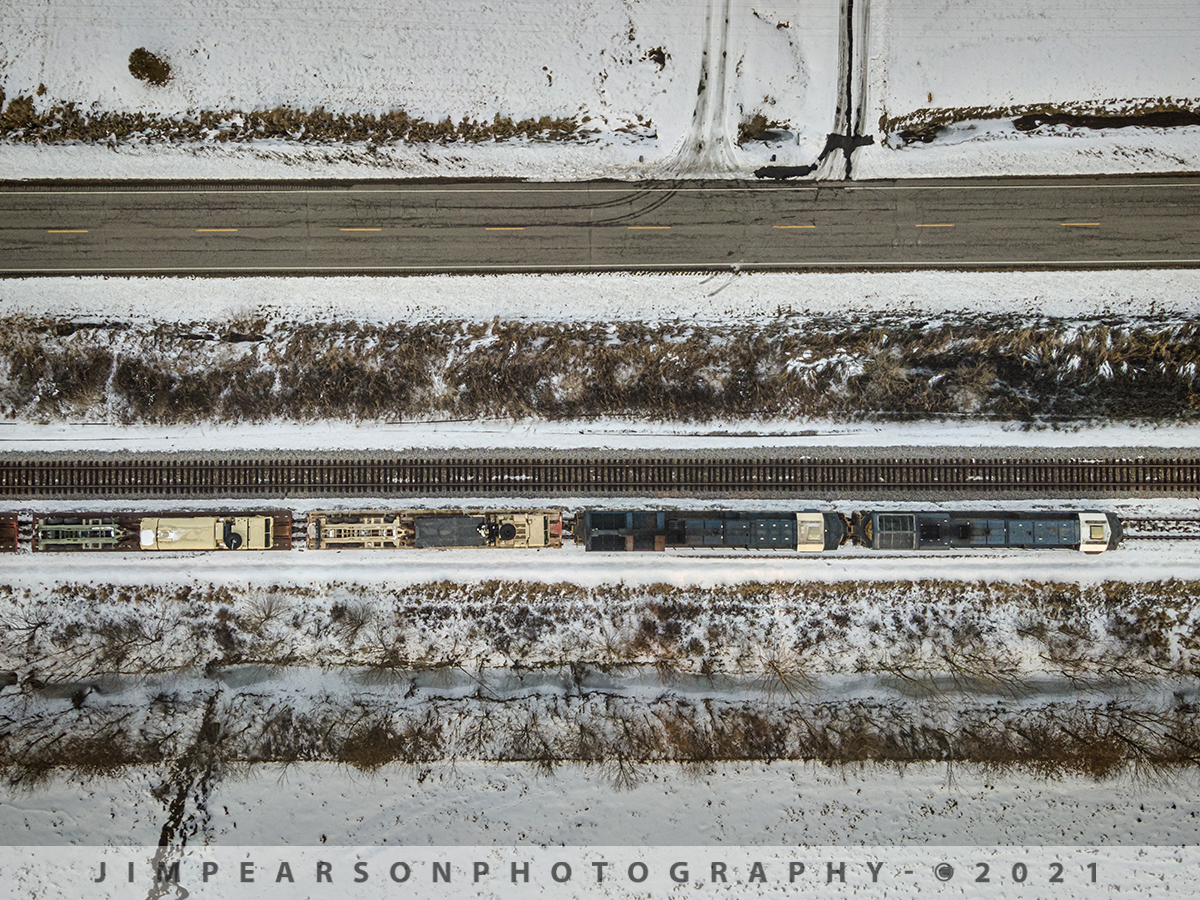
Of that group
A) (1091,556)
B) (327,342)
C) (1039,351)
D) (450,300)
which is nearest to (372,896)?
(327,342)

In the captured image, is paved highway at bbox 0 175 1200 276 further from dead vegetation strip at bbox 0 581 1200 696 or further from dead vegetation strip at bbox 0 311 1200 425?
dead vegetation strip at bbox 0 581 1200 696

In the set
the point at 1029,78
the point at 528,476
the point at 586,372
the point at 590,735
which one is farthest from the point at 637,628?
the point at 1029,78

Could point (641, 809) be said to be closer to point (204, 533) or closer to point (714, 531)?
point (714, 531)

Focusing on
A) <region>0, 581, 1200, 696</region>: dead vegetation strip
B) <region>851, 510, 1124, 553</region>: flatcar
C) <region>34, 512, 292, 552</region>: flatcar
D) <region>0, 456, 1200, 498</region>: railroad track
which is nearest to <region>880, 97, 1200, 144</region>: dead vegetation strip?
<region>0, 456, 1200, 498</region>: railroad track

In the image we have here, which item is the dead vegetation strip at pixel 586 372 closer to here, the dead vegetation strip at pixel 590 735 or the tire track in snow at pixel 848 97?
the tire track in snow at pixel 848 97

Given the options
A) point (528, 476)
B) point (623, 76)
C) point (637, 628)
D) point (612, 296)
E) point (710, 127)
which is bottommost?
point (637, 628)

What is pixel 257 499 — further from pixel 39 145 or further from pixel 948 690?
pixel 948 690

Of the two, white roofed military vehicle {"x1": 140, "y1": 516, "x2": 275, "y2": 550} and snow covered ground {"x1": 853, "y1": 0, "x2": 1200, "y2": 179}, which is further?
snow covered ground {"x1": 853, "y1": 0, "x2": 1200, "y2": 179}
